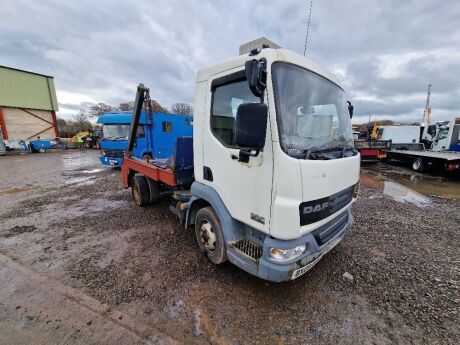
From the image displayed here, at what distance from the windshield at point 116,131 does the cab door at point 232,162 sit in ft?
31.7

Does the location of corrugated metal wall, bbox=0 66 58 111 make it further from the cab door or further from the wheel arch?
the cab door

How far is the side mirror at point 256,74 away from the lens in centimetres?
188

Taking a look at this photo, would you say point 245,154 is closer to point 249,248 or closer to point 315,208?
point 315,208

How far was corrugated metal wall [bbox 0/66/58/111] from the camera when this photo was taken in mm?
22266

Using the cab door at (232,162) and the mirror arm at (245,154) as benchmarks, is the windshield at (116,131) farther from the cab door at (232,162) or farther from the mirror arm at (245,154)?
the mirror arm at (245,154)

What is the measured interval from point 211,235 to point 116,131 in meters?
10.3

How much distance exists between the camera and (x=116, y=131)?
11102mm

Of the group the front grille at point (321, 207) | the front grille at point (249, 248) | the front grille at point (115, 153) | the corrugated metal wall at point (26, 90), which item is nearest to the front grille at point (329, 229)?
the front grille at point (321, 207)

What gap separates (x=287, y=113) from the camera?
2098 mm

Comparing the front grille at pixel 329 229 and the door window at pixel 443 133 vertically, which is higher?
the door window at pixel 443 133

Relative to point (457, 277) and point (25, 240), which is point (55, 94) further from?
→ point (457, 277)

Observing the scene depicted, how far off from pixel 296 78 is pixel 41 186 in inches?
377

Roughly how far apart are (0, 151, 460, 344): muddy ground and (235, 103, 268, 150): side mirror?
6.14 ft

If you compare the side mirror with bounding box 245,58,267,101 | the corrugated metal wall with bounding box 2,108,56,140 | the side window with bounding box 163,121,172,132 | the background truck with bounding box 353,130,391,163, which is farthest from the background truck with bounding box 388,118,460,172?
the corrugated metal wall with bounding box 2,108,56,140
